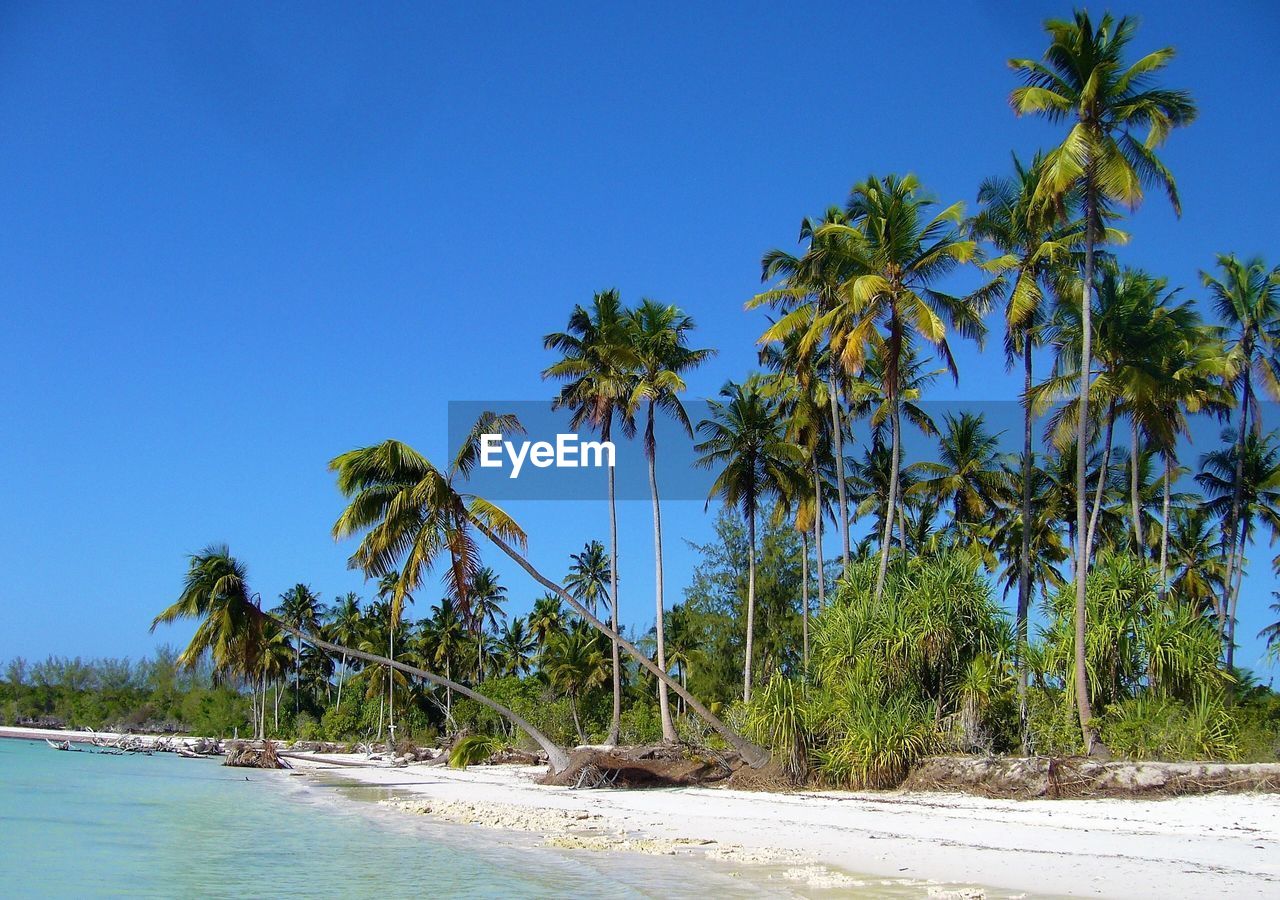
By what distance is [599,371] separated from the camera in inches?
1326

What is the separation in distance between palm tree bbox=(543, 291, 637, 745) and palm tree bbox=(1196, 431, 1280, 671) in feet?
63.0

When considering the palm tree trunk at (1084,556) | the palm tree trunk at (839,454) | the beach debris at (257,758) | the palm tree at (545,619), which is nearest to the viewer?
the palm tree trunk at (1084,556)

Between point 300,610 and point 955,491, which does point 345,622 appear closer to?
point 300,610

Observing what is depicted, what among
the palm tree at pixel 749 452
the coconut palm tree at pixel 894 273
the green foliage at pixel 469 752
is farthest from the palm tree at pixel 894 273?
the green foliage at pixel 469 752

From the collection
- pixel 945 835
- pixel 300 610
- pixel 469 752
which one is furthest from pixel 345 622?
pixel 945 835

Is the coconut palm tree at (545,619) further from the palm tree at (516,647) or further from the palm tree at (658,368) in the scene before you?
the palm tree at (658,368)

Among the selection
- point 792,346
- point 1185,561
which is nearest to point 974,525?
point 1185,561

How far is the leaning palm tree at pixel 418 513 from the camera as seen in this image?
2498cm

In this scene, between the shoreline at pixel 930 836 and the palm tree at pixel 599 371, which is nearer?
the shoreline at pixel 930 836

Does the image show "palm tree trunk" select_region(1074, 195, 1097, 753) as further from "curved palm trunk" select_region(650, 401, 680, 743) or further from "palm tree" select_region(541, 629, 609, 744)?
"palm tree" select_region(541, 629, 609, 744)

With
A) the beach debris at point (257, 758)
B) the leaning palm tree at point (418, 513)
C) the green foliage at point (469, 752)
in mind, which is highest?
the leaning palm tree at point (418, 513)

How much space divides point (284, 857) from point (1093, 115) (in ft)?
68.4

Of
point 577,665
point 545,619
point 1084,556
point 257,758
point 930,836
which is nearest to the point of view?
point 930,836

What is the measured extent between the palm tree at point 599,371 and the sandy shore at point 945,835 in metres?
13.4
